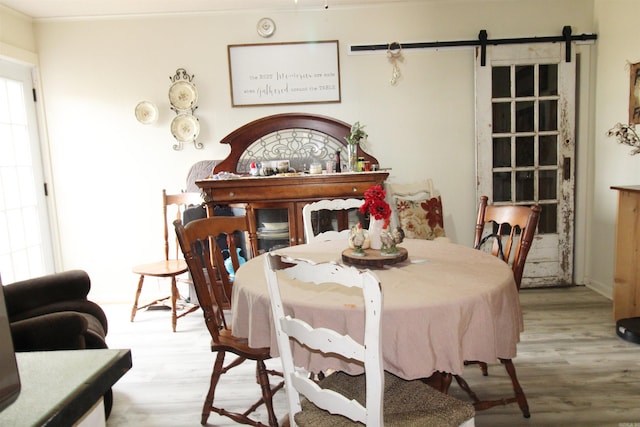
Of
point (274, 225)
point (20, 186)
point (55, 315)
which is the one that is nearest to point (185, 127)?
point (274, 225)

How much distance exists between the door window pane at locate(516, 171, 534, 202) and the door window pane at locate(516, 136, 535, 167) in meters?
0.09

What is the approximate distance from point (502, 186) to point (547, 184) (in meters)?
0.38

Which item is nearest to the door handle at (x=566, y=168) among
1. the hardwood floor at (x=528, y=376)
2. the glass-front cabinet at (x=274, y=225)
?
the hardwood floor at (x=528, y=376)

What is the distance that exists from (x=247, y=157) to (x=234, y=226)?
167 cm

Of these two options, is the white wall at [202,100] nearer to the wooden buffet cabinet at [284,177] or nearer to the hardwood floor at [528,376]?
the wooden buffet cabinet at [284,177]

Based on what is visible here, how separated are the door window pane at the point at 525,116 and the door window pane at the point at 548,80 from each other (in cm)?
15

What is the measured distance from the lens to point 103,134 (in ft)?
12.7

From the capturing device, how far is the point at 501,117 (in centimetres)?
381

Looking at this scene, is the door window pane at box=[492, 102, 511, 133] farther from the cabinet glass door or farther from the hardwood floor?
the cabinet glass door

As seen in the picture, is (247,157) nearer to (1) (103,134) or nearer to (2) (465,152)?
(1) (103,134)

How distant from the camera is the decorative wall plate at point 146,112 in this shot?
3783mm

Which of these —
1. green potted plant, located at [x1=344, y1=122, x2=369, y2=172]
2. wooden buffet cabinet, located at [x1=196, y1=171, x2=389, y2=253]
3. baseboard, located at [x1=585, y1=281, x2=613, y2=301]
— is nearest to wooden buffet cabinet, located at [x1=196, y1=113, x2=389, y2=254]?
wooden buffet cabinet, located at [x1=196, y1=171, x2=389, y2=253]

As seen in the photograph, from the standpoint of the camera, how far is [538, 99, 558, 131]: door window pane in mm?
3770

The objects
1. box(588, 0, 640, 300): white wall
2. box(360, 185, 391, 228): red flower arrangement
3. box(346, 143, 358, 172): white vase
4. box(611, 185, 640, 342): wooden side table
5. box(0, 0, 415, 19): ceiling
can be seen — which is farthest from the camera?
box(346, 143, 358, 172): white vase
